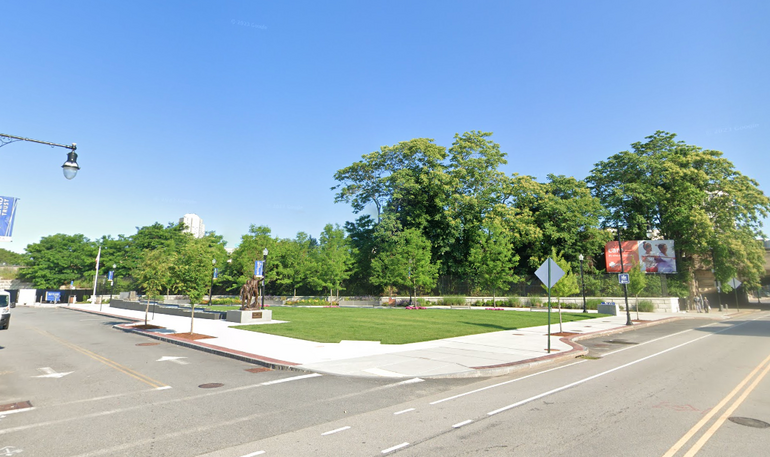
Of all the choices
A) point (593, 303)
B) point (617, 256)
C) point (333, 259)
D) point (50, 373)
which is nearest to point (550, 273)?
point (50, 373)

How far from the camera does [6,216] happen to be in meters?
12.0

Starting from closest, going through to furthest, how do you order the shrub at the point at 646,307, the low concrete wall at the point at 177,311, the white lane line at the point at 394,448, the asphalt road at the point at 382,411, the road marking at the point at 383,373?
1. the white lane line at the point at 394,448
2. the asphalt road at the point at 382,411
3. the road marking at the point at 383,373
4. the low concrete wall at the point at 177,311
5. the shrub at the point at 646,307

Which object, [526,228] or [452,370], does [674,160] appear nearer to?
[526,228]

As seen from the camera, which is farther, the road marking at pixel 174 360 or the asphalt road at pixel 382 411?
the road marking at pixel 174 360

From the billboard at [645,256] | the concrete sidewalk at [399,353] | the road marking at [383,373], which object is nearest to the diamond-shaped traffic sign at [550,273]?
the concrete sidewalk at [399,353]

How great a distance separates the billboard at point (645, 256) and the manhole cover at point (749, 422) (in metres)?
45.0

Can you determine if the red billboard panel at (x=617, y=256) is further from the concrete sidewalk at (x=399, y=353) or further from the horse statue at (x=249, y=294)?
the horse statue at (x=249, y=294)

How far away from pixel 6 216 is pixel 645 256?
5600 cm

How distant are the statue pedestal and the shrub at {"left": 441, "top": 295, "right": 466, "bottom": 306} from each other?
24103mm

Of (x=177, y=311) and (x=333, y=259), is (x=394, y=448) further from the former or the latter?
(x=333, y=259)

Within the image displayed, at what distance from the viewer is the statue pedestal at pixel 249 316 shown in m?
24.7

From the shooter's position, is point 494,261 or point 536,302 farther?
point 536,302

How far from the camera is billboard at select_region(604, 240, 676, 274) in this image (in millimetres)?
46688

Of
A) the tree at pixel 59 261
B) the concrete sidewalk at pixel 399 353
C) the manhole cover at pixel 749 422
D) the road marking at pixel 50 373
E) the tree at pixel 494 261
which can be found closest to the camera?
the manhole cover at pixel 749 422
